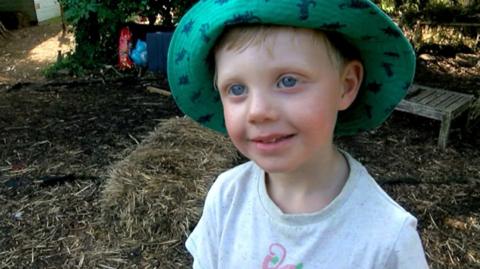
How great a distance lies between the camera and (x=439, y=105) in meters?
5.05

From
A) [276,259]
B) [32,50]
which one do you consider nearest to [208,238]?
[276,259]

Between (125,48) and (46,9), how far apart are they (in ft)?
26.9

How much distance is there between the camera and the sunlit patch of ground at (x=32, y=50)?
902cm

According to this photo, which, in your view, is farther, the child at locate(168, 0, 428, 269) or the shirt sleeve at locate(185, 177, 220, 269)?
the shirt sleeve at locate(185, 177, 220, 269)

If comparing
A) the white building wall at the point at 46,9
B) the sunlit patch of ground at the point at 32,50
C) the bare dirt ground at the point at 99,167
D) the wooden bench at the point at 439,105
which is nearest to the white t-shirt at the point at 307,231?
the bare dirt ground at the point at 99,167

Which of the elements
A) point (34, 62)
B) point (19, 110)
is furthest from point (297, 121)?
point (34, 62)

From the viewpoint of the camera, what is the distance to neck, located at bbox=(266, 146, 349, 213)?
4.23ft

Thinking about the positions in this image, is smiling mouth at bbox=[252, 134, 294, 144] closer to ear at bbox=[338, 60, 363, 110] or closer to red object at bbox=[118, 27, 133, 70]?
ear at bbox=[338, 60, 363, 110]

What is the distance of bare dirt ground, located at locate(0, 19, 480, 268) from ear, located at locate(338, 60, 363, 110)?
7.28ft

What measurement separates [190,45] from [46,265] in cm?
250

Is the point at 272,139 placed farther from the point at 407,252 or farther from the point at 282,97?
the point at 407,252

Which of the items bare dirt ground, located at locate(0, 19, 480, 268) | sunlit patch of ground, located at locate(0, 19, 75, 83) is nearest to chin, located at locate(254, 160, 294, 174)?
bare dirt ground, located at locate(0, 19, 480, 268)

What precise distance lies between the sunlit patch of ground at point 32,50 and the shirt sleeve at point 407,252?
7.60 meters

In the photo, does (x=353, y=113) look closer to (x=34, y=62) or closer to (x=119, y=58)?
(x=119, y=58)
